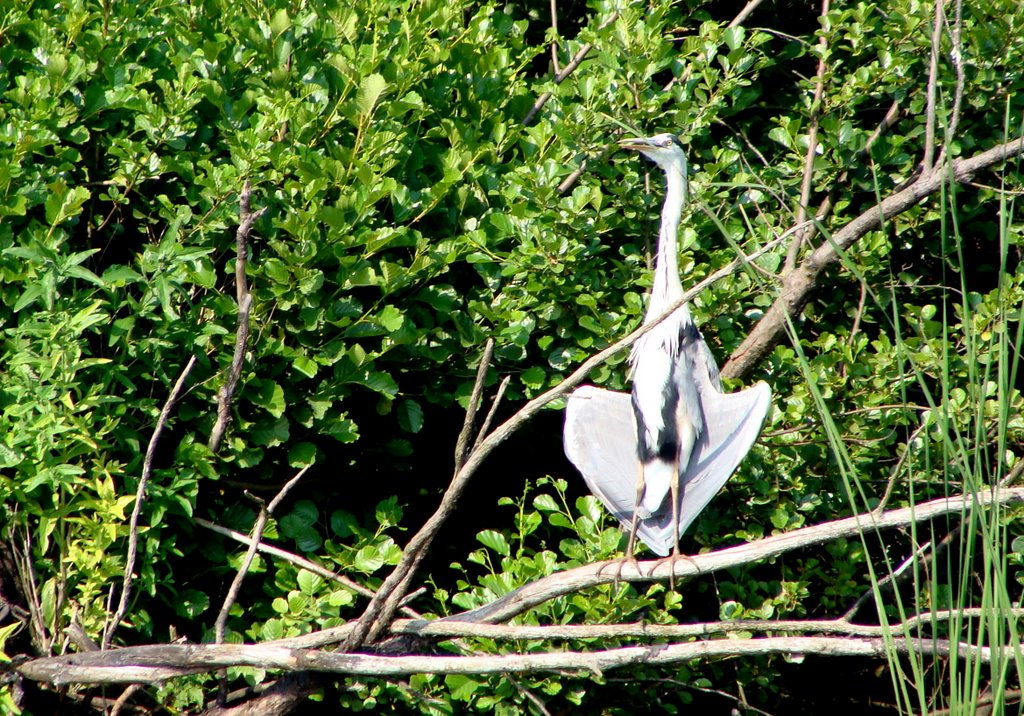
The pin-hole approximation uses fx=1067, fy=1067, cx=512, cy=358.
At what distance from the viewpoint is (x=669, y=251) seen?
2783 millimetres

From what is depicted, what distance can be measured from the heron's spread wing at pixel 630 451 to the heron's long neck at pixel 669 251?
252 mm

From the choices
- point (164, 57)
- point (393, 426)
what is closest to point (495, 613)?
point (393, 426)

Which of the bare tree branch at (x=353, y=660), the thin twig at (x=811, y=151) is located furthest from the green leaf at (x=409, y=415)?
the thin twig at (x=811, y=151)

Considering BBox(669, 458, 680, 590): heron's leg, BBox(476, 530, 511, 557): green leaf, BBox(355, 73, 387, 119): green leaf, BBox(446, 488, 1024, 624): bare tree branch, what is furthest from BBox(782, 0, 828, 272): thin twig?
BBox(355, 73, 387, 119): green leaf

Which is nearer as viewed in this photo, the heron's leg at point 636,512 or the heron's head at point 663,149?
the heron's leg at point 636,512

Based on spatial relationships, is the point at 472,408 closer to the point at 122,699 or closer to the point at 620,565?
the point at 620,565

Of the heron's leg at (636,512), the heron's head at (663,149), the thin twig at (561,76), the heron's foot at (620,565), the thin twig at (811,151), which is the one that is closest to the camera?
the heron's foot at (620,565)

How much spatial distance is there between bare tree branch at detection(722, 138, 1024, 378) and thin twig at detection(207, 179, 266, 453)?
1.30 m

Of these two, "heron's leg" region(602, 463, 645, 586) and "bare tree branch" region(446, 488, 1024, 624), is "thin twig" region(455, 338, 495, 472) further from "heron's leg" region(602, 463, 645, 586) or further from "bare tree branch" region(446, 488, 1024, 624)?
"heron's leg" region(602, 463, 645, 586)

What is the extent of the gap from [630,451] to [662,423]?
0.49ft

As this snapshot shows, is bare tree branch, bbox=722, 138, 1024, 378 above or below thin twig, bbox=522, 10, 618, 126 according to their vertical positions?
below

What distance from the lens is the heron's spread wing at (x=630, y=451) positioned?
278cm

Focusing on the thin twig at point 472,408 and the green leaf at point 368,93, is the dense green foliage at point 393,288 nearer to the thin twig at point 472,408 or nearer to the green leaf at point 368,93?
the green leaf at point 368,93

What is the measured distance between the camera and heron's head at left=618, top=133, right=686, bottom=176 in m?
2.85
